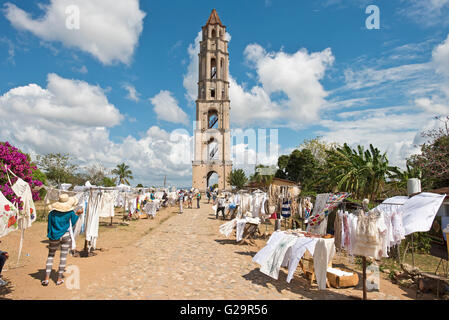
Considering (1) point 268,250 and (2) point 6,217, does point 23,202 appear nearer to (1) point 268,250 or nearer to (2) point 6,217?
(2) point 6,217

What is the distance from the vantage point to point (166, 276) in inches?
233

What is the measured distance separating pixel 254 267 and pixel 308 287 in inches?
66.4

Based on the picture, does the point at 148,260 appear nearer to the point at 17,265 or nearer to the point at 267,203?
the point at 17,265

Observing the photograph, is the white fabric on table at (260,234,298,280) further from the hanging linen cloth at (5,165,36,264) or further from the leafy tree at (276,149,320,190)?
the leafy tree at (276,149,320,190)

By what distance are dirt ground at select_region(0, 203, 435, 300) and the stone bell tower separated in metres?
34.0

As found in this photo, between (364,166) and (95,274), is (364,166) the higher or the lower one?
the higher one

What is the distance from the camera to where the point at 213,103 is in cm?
4528

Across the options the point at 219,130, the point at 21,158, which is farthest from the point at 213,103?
the point at 21,158

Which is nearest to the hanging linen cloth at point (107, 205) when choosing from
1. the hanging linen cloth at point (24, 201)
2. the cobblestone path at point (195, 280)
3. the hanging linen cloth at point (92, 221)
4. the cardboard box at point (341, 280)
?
the hanging linen cloth at point (92, 221)

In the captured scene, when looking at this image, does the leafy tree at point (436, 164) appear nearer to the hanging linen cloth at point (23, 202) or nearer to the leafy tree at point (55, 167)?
the hanging linen cloth at point (23, 202)

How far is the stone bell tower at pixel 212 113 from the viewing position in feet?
144

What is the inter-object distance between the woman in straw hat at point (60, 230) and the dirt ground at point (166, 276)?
380 millimetres

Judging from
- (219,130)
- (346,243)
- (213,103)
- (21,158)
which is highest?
(213,103)
